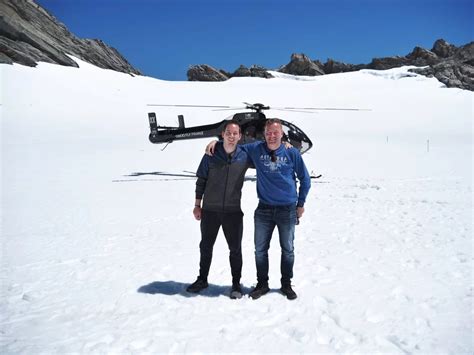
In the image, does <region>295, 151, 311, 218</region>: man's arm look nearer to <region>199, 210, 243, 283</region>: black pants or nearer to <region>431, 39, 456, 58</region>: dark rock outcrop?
<region>199, 210, 243, 283</region>: black pants

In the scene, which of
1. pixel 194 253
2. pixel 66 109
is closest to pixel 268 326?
pixel 194 253

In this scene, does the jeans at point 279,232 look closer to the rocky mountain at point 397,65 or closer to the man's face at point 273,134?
the man's face at point 273,134

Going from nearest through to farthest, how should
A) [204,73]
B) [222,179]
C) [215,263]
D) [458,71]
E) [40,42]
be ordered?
[222,179]
[215,263]
[40,42]
[458,71]
[204,73]

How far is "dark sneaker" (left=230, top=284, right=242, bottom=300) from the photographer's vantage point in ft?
14.6

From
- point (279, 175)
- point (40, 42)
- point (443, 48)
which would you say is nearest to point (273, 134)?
point (279, 175)

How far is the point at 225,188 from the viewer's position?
443 cm

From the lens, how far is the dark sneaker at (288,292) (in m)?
4.45

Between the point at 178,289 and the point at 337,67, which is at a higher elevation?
the point at 337,67

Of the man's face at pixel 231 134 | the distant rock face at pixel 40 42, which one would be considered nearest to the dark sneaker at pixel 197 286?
the man's face at pixel 231 134

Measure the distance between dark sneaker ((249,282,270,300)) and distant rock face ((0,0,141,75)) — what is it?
125ft

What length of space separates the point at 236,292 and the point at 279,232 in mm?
879

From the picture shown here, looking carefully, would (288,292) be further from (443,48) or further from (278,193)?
(443,48)

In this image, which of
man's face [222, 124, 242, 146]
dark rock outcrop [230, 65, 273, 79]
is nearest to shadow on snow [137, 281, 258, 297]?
man's face [222, 124, 242, 146]

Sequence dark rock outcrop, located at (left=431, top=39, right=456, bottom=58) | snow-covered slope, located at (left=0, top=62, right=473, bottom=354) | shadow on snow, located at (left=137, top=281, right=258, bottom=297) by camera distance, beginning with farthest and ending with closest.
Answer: dark rock outcrop, located at (left=431, top=39, right=456, bottom=58) → shadow on snow, located at (left=137, top=281, right=258, bottom=297) → snow-covered slope, located at (left=0, top=62, right=473, bottom=354)
